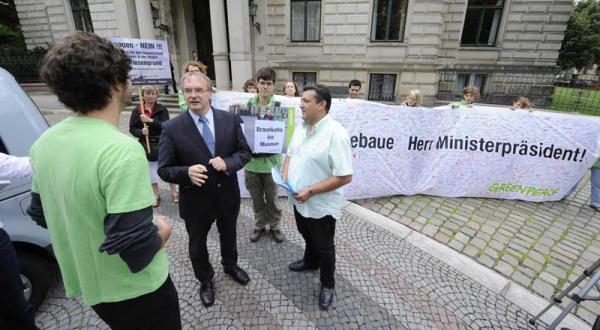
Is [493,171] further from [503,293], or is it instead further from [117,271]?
[117,271]

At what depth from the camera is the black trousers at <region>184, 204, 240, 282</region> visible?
96.7 inches

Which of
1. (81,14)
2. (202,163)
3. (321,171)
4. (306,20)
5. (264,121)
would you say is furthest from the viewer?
(81,14)

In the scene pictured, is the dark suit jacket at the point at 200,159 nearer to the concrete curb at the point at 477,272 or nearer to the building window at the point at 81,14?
→ the concrete curb at the point at 477,272

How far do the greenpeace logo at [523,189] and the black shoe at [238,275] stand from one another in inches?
174

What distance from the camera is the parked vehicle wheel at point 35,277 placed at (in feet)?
7.66

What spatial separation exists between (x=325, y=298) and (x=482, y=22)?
1638 cm

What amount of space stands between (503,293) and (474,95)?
3814 millimetres

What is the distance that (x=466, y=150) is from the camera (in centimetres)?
469

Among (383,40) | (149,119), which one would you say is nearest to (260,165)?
(149,119)

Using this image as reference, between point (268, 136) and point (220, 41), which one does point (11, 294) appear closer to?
point (268, 136)

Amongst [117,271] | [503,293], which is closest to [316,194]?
[117,271]

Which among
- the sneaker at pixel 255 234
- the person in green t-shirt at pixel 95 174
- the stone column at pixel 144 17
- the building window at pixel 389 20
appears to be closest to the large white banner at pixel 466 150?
the sneaker at pixel 255 234

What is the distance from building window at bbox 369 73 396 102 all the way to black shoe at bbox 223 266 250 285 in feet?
41.6

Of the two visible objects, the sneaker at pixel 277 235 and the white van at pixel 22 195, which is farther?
the sneaker at pixel 277 235
